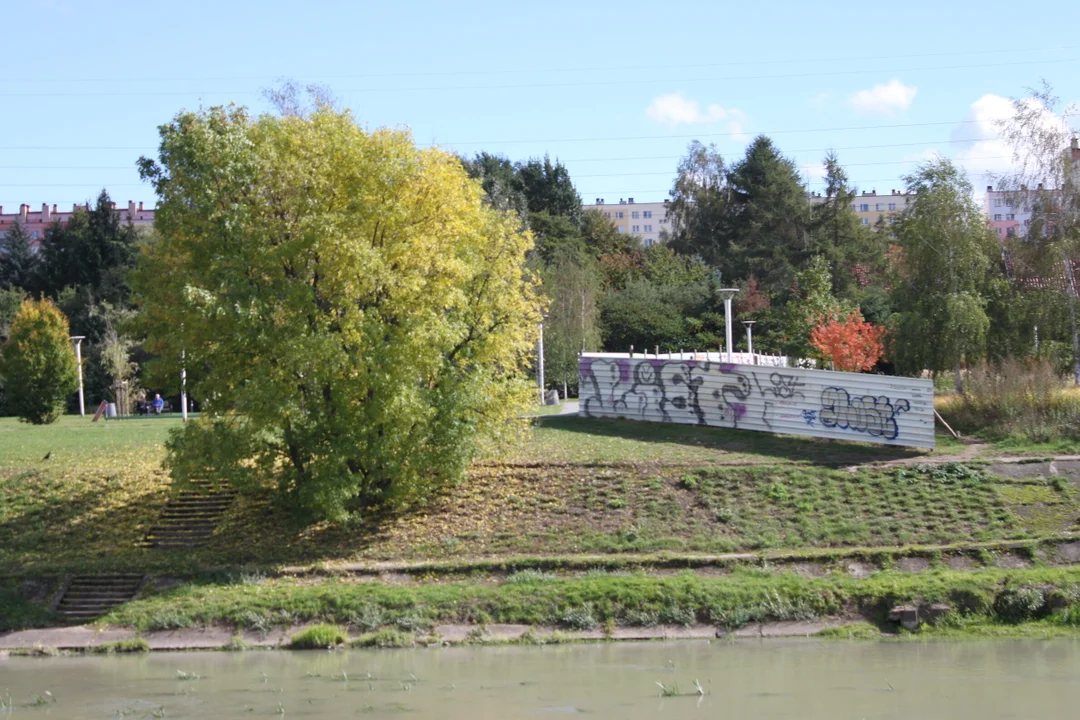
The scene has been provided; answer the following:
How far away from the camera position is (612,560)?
2267 cm

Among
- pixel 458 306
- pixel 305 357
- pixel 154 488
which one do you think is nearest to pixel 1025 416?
pixel 458 306

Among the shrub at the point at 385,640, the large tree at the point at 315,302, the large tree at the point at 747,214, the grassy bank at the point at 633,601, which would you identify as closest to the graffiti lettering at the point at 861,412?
the grassy bank at the point at 633,601

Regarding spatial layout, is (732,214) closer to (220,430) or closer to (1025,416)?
(1025,416)

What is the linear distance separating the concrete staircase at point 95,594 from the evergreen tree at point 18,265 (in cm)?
5721

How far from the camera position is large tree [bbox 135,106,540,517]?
2262 cm

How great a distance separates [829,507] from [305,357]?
1213 cm

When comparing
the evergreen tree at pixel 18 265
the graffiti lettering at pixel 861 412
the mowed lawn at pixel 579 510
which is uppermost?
the evergreen tree at pixel 18 265

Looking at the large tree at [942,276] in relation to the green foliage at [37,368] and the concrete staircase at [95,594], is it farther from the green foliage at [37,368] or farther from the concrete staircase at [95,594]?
the green foliage at [37,368]

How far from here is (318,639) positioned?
1995cm

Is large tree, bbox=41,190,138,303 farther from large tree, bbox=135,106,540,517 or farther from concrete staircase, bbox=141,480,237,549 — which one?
large tree, bbox=135,106,540,517

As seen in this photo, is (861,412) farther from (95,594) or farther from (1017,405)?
(95,594)

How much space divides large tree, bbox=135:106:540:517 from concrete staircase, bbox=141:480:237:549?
2.38 metres

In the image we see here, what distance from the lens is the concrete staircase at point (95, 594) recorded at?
21.8 meters

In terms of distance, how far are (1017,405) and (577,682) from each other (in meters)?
18.4
